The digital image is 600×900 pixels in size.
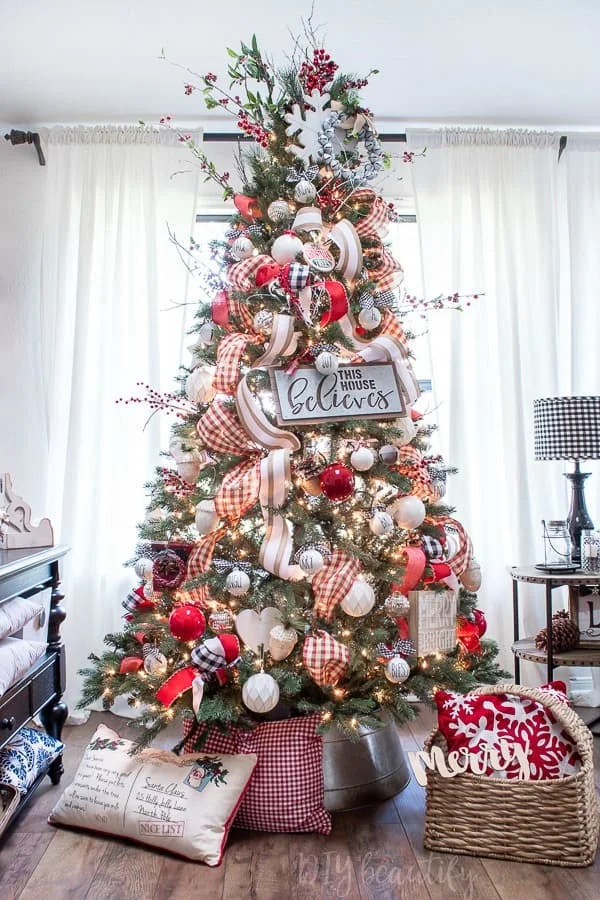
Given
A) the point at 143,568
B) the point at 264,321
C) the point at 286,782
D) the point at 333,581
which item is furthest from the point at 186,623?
the point at 264,321

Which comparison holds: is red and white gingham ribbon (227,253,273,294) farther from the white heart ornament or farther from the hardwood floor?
the hardwood floor

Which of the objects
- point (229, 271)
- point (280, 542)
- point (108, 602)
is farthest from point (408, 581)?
point (108, 602)

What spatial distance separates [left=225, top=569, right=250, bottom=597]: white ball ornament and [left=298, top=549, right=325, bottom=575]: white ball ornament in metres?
0.16

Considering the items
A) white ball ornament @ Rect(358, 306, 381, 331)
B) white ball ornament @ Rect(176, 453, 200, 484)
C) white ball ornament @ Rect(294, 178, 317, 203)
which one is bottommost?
white ball ornament @ Rect(176, 453, 200, 484)

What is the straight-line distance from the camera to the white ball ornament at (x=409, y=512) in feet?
7.83

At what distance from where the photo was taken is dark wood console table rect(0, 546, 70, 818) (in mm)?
2244

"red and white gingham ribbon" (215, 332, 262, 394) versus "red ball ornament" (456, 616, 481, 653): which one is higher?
"red and white gingham ribbon" (215, 332, 262, 394)

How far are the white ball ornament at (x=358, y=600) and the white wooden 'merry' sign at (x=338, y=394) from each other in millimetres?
489

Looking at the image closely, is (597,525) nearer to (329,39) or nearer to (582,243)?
(582,243)

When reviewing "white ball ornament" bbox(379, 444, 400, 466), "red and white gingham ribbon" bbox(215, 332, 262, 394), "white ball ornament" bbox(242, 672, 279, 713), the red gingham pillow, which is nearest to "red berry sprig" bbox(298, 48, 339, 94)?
"red and white gingham ribbon" bbox(215, 332, 262, 394)

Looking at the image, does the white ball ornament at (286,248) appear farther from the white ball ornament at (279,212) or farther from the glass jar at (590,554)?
the glass jar at (590,554)

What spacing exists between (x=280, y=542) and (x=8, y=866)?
1067 millimetres

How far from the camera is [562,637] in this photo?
129 inches

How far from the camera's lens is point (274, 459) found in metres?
2.33
